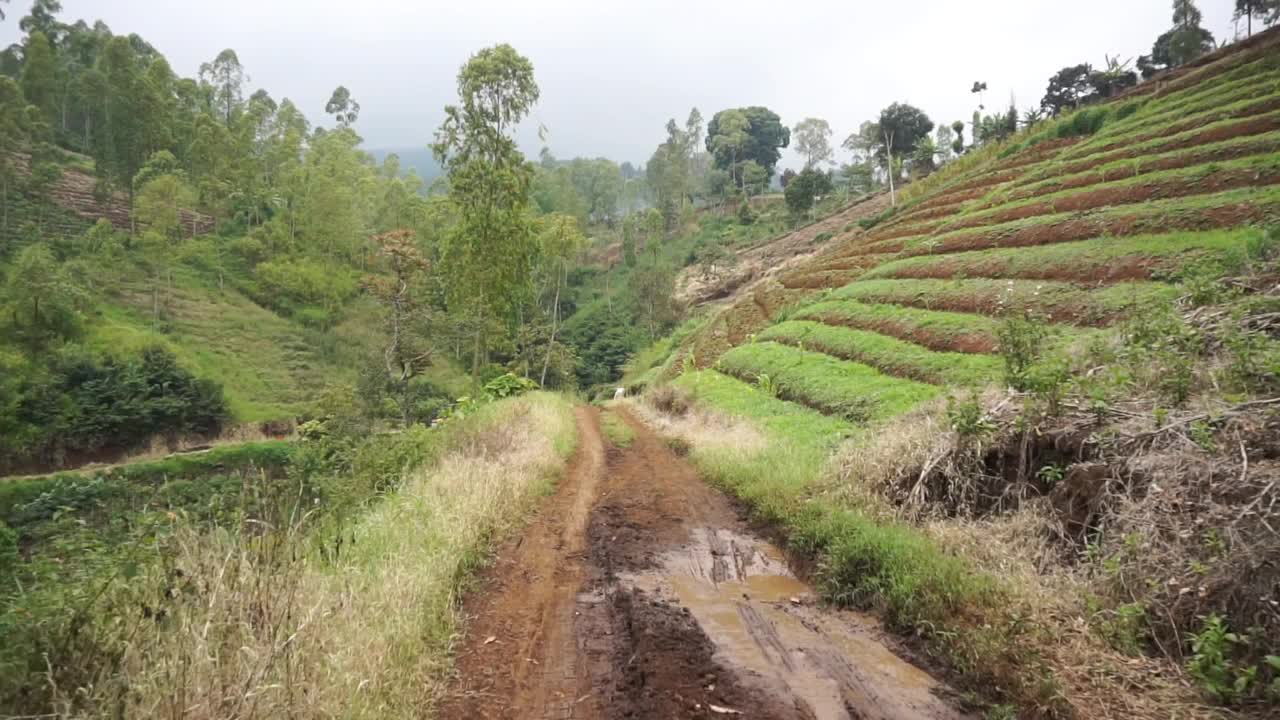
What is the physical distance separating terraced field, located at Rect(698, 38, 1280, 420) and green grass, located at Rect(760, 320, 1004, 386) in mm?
55

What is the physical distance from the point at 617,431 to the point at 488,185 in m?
8.72

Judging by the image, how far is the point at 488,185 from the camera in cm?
1884

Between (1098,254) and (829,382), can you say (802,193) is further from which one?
(829,382)

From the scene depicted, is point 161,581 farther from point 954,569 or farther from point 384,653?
point 954,569

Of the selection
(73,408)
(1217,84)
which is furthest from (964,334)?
(73,408)

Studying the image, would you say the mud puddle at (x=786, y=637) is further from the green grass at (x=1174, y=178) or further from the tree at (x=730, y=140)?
the tree at (x=730, y=140)

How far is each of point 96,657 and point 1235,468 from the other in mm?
7370

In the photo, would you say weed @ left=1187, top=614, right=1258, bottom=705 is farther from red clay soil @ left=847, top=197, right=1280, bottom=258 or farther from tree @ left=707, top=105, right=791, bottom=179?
tree @ left=707, top=105, right=791, bottom=179

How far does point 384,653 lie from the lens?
4.09m

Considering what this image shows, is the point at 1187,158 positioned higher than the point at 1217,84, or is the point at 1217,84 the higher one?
the point at 1217,84

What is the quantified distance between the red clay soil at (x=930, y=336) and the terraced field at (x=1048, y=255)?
0.17ft

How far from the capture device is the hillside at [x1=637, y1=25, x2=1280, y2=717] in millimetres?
4137

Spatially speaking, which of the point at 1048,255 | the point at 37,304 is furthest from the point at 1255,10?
the point at 37,304

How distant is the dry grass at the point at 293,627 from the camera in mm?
3078
